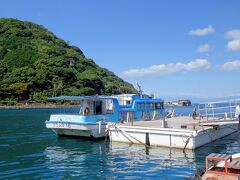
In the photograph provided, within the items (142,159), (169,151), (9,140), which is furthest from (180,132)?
(9,140)

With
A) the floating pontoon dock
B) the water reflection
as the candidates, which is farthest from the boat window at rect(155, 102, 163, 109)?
the water reflection

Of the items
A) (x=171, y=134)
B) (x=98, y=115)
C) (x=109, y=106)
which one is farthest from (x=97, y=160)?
(x=109, y=106)

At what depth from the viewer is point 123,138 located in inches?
1024

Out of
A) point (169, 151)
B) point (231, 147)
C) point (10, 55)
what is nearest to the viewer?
point (169, 151)

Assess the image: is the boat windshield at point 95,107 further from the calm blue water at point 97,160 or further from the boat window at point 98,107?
the calm blue water at point 97,160

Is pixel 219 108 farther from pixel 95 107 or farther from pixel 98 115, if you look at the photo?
pixel 95 107

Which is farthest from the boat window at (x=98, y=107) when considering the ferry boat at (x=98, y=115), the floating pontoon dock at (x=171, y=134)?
the floating pontoon dock at (x=171, y=134)

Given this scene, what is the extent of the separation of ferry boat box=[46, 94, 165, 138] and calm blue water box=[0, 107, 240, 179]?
4.32 feet

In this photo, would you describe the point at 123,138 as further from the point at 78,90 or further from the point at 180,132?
the point at 78,90

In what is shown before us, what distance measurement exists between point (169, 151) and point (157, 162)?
11.5 feet

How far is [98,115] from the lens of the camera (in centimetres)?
2931

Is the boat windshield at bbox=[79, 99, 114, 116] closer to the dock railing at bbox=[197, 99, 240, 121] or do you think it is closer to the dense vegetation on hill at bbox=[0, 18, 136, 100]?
the dock railing at bbox=[197, 99, 240, 121]

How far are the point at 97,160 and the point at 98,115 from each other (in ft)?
30.4

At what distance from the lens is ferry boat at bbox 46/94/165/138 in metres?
28.4
